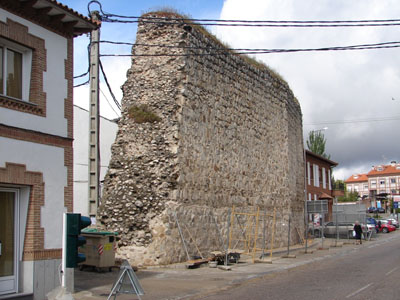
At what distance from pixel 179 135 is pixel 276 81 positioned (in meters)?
11.3

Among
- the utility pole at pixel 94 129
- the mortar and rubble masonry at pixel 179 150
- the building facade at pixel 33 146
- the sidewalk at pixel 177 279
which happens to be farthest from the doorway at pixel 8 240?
the mortar and rubble masonry at pixel 179 150

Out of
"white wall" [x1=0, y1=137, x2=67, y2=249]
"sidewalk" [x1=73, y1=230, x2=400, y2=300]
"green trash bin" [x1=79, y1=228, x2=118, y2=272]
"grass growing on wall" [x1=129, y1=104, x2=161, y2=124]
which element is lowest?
"sidewalk" [x1=73, y1=230, x2=400, y2=300]

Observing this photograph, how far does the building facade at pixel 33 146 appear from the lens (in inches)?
395

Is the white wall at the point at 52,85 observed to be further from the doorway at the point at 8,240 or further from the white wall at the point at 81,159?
the white wall at the point at 81,159

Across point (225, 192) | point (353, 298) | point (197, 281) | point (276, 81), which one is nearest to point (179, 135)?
point (225, 192)

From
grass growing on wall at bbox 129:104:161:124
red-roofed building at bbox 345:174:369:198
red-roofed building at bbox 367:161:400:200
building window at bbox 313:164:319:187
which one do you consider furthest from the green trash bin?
red-roofed building at bbox 345:174:369:198

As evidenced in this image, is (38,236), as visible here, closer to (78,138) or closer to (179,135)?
(179,135)

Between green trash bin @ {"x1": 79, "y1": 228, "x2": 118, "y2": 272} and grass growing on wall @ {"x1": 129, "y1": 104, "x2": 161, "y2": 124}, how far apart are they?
4.44 meters

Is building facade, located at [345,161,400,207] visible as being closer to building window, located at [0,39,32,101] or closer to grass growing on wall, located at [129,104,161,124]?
grass growing on wall, located at [129,104,161,124]

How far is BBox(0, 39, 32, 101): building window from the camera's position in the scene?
10.3 meters

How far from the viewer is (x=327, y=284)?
1204 centimetres

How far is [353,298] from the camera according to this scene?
973cm

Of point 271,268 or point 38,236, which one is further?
point 271,268

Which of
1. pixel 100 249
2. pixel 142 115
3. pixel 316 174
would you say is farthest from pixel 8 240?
pixel 316 174
